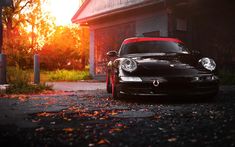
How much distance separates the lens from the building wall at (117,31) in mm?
13844

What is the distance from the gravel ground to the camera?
3.02 metres

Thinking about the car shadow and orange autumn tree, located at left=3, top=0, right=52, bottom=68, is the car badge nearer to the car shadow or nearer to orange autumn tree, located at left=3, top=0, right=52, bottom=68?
the car shadow

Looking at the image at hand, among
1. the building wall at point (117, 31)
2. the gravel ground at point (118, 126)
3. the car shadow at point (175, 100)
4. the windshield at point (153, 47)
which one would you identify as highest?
the building wall at point (117, 31)

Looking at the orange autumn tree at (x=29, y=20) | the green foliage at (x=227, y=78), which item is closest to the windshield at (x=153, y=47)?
the green foliage at (x=227, y=78)

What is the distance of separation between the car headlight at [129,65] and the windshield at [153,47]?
1.07 metres

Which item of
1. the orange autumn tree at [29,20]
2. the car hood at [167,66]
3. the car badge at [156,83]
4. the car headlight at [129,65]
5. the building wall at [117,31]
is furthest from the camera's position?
the orange autumn tree at [29,20]

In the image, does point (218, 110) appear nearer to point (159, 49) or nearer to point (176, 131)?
point (176, 131)

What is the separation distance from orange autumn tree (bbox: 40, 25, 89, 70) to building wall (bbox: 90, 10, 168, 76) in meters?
11.6

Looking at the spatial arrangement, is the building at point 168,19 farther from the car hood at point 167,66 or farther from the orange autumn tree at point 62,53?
the orange autumn tree at point 62,53

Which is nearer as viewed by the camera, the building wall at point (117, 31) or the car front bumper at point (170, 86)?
the car front bumper at point (170, 86)

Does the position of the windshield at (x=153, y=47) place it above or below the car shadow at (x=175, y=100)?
above

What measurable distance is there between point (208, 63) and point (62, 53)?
24.2 meters

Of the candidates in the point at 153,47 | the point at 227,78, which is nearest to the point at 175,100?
the point at 153,47

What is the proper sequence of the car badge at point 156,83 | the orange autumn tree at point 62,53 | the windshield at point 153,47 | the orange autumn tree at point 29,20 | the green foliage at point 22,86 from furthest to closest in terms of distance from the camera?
the orange autumn tree at point 29,20 < the orange autumn tree at point 62,53 < the green foliage at point 22,86 < the windshield at point 153,47 < the car badge at point 156,83
